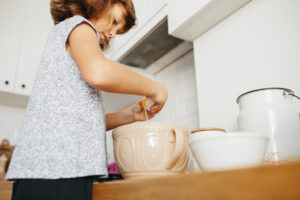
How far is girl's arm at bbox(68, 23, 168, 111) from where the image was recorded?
519mm

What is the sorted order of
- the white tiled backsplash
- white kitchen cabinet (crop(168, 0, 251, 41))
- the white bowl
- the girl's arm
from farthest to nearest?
the white tiled backsplash → white kitchen cabinet (crop(168, 0, 251, 41)) → the girl's arm → the white bowl

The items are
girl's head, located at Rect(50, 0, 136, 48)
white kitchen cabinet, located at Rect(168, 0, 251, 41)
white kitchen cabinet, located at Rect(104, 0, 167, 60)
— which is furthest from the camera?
white kitchen cabinet, located at Rect(104, 0, 167, 60)

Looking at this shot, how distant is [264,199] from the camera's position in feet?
0.90

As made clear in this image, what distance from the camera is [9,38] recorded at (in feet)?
6.17

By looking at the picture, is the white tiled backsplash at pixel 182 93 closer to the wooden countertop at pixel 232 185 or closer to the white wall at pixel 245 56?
the white wall at pixel 245 56

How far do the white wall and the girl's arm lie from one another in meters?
0.46

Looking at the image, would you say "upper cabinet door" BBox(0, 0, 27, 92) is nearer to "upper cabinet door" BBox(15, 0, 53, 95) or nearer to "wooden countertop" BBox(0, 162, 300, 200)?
"upper cabinet door" BBox(15, 0, 53, 95)

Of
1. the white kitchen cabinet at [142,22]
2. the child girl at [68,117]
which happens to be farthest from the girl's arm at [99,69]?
the white kitchen cabinet at [142,22]

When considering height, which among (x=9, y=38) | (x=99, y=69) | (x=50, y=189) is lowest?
(x=50, y=189)

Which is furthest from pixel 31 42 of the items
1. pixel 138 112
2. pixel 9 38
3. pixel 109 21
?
pixel 138 112

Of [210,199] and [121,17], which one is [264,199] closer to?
[210,199]

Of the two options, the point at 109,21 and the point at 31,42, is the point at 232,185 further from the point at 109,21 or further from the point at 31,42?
the point at 31,42

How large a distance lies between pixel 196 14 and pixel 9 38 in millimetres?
1481

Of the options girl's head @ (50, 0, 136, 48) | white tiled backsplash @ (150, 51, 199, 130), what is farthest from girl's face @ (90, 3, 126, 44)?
white tiled backsplash @ (150, 51, 199, 130)
